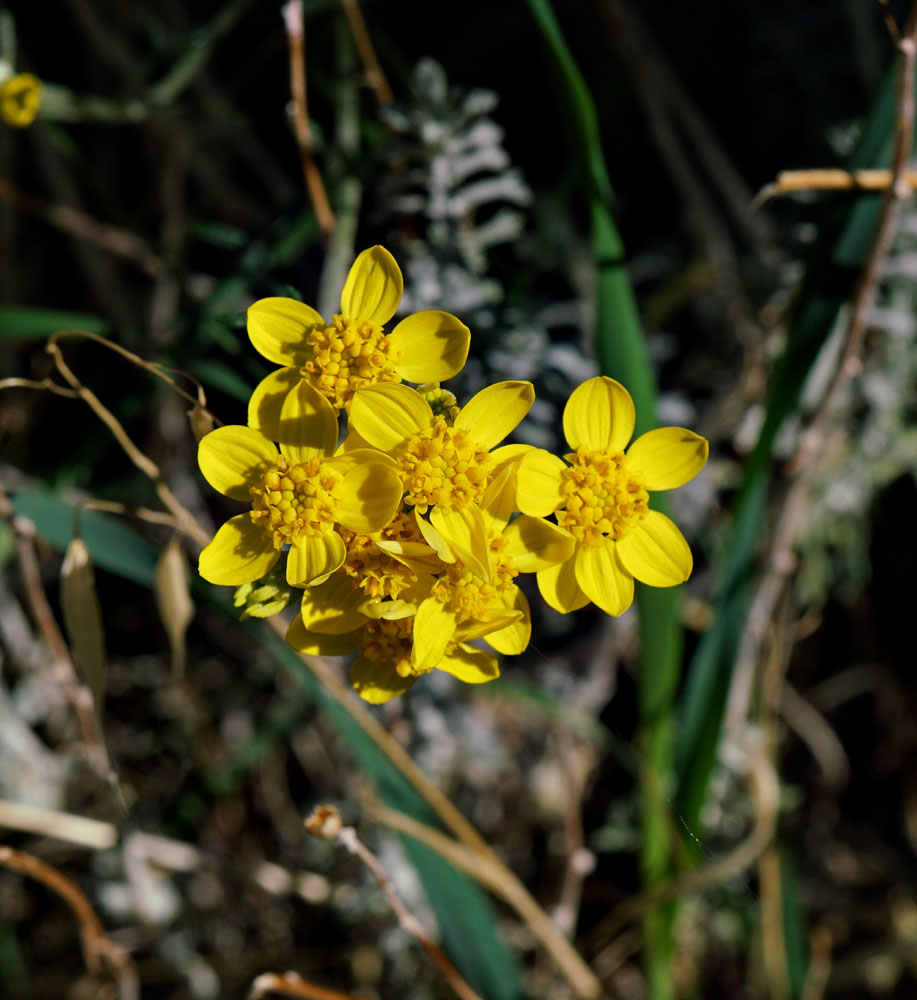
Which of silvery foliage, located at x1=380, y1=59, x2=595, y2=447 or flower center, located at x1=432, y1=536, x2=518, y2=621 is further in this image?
silvery foliage, located at x1=380, y1=59, x2=595, y2=447

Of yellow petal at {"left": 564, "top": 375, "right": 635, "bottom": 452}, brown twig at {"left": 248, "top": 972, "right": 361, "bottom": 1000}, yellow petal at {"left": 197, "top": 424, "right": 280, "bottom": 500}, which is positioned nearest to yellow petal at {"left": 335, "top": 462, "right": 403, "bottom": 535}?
yellow petal at {"left": 197, "top": 424, "right": 280, "bottom": 500}

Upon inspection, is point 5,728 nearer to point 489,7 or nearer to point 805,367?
point 805,367

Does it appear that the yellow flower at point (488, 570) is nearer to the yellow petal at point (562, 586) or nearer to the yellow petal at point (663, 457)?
the yellow petal at point (562, 586)

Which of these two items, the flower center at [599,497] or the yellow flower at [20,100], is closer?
the flower center at [599,497]

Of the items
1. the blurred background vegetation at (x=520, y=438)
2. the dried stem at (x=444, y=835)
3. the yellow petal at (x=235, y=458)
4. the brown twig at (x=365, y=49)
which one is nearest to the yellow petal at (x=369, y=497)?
the yellow petal at (x=235, y=458)

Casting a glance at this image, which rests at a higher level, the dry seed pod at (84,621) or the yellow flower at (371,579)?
the yellow flower at (371,579)

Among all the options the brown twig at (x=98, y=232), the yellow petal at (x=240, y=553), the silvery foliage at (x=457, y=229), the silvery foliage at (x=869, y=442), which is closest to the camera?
the yellow petal at (x=240, y=553)

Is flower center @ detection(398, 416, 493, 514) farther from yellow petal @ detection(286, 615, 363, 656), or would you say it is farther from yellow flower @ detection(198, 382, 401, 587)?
yellow petal @ detection(286, 615, 363, 656)
